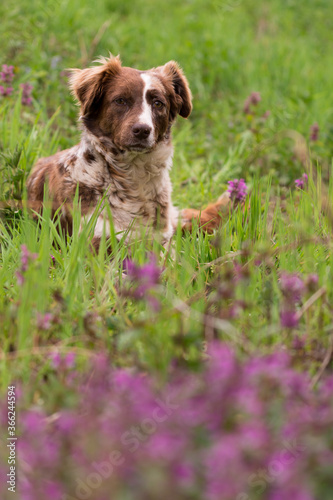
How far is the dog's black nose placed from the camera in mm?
3580

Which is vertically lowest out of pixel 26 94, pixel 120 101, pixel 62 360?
pixel 26 94

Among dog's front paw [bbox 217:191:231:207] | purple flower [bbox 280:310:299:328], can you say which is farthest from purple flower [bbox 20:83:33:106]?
purple flower [bbox 280:310:299:328]

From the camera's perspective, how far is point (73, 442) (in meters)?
1.40

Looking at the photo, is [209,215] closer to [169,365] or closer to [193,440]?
[169,365]

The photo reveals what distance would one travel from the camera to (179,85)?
4.23 m

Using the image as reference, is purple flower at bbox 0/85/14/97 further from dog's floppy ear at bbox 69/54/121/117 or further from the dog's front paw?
the dog's front paw

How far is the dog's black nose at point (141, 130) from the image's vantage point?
358cm

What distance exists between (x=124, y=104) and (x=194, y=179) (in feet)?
4.89

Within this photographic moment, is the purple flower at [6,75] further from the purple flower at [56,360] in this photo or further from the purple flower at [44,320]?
the purple flower at [56,360]

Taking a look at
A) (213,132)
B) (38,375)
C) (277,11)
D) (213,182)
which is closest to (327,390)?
(38,375)

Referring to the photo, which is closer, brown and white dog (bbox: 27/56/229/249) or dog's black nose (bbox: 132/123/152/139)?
dog's black nose (bbox: 132/123/152/139)

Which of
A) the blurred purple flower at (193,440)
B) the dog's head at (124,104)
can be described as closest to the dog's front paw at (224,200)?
the dog's head at (124,104)

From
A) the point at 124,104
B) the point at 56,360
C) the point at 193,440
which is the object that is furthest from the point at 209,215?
the point at 193,440

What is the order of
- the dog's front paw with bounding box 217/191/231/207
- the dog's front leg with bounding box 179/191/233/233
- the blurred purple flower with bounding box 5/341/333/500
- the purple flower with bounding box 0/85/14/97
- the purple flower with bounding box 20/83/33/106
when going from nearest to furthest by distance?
the blurred purple flower with bounding box 5/341/333/500 < the dog's front leg with bounding box 179/191/233/233 < the dog's front paw with bounding box 217/191/231/207 < the purple flower with bounding box 0/85/14/97 < the purple flower with bounding box 20/83/33/106
